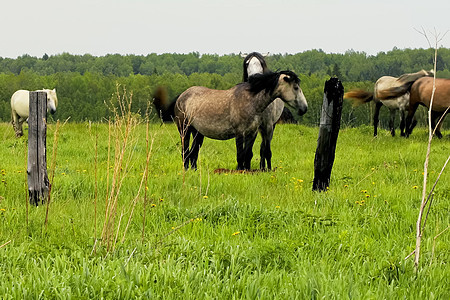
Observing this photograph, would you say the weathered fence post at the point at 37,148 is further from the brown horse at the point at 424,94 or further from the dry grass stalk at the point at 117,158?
the brown horse at the point at 424,94

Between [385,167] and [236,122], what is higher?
[236,122]

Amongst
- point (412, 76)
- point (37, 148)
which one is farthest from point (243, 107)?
point (412, 76)

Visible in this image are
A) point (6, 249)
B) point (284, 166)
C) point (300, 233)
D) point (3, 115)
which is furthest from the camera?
point (3, 115)

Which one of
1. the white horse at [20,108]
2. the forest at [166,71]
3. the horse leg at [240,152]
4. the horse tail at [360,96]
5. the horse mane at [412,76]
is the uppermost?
the forest at [166,71]

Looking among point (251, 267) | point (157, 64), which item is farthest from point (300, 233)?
point (157, 64)

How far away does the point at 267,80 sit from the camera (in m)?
8.02

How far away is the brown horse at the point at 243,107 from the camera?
26.4 feet

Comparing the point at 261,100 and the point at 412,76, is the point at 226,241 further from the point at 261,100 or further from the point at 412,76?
the point at 412,76

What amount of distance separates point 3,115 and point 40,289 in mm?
91977

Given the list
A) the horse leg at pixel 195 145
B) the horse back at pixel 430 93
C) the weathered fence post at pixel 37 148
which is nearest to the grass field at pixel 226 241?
the weathered fence post at pixel 37 148

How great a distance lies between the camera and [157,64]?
16075 cm

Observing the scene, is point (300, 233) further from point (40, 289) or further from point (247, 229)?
point (40, 289)

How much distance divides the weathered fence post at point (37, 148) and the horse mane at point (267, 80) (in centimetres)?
378

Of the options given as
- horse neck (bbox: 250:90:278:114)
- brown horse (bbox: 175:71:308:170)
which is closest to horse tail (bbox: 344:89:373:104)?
brown horse (bbox: 175:71:308:170)
